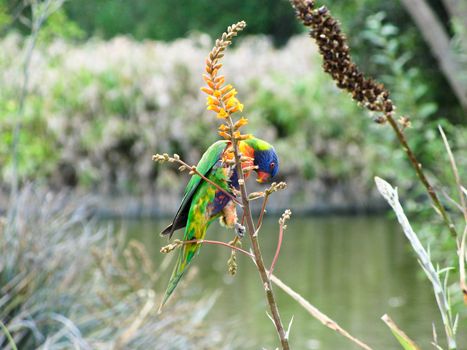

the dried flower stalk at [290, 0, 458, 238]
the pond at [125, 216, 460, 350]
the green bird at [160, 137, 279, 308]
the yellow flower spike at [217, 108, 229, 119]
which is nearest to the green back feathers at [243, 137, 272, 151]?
the green bird at [160, 137, 279, 308]

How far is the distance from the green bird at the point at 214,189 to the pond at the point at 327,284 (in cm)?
266

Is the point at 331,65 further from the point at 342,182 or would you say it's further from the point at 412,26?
the point at 342,182

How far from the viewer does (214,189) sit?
50.8 inches

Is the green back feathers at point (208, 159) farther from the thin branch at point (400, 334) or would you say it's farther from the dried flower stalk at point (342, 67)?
the thin branch at point (400, 334)

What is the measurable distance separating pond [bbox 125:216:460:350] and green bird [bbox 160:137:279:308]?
2660mm

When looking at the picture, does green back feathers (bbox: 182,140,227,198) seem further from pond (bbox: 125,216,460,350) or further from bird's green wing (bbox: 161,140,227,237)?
pond (bbox: 125,216,460,350)

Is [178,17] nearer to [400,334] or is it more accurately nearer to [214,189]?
[214,189]

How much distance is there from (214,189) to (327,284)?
7010 millimetres

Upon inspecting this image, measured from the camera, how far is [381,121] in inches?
52.1

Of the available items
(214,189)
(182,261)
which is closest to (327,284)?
(214,189)

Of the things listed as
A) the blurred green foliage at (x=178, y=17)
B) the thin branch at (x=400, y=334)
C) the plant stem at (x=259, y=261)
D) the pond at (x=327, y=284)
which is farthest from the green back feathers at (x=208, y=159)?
the blurred green foliage at (x=178, y=17)

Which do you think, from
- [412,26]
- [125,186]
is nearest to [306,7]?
[412,26]

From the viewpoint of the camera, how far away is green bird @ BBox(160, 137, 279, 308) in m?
1.21

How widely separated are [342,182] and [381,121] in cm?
1183
